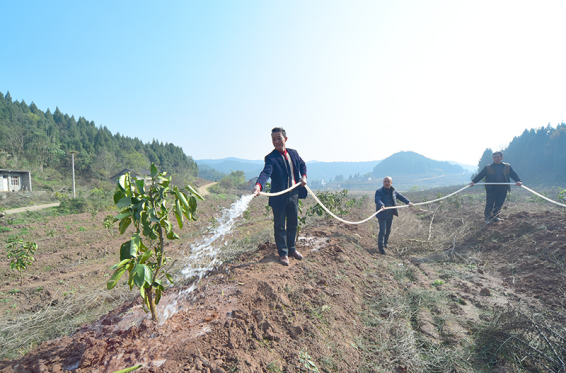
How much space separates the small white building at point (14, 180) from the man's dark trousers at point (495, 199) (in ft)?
117

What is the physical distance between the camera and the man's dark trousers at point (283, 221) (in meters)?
3.82

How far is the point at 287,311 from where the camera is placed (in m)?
2.71

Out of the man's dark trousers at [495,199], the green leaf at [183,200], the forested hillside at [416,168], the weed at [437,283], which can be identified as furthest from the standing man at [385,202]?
the forested hillside at [416,168]

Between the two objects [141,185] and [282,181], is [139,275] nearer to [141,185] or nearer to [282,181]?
[141,185]

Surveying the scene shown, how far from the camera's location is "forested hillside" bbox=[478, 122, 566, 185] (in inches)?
1692

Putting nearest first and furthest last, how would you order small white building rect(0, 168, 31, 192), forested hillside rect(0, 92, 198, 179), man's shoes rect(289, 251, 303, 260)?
man's shoes rect(289, 251, 303, 260), small white building rect(0, 168, 31, 192), forested hillside rect(0, 92, 198, 179)

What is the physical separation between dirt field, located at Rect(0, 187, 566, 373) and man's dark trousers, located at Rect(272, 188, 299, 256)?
0.30 metres

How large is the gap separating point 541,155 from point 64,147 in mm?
92375

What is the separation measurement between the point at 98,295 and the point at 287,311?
11.1 ft

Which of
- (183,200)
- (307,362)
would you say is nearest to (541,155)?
(307,362)

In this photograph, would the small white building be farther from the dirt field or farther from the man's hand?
the man's hand

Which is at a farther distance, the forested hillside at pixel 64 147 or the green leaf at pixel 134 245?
the forested hillside at pixel 64 147

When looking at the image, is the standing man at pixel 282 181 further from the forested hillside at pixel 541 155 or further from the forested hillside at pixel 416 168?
the forested hillside at pixel 416 168

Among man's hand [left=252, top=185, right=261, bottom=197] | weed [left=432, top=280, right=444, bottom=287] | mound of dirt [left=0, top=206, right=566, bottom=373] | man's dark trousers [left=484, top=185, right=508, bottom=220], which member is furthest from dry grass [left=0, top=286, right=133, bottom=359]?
man's dark trousers [left=484, top=185, right=508, bottom=220]
